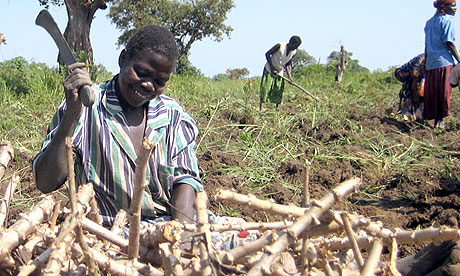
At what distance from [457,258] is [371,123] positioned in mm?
6225

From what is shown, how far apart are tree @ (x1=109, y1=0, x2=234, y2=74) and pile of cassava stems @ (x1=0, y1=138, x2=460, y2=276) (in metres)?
30.3

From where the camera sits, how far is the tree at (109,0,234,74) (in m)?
31.8

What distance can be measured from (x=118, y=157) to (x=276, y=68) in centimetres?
691

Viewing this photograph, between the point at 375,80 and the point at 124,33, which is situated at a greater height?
the point at 124,33

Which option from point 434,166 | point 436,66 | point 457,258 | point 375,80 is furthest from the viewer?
point 375,80

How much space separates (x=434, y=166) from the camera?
16.4 ft

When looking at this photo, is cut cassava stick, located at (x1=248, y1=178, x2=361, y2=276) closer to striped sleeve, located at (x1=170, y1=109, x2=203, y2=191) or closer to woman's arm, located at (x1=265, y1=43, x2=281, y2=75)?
striped sleeve, located at (x1=170, y1=109, x2=203, y2=191)

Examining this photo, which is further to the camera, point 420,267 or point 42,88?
point 42,88

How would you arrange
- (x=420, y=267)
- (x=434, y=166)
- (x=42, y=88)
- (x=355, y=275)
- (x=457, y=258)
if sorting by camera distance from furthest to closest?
(x=42, y=88), (x=434, y=166), (x=420, y=267), (x=457, y=258), (x=355, y=275)

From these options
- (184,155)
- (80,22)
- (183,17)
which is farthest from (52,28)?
(183,17)

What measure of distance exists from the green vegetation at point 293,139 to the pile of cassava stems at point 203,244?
8.95ft

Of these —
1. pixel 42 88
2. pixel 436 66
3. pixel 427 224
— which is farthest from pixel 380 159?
pixel 42 88

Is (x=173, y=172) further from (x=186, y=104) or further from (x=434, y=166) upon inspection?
(x=186, y=104)

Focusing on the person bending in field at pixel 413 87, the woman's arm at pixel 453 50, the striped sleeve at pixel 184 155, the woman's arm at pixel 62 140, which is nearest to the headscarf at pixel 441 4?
the woman's arm at pixel 453 50
